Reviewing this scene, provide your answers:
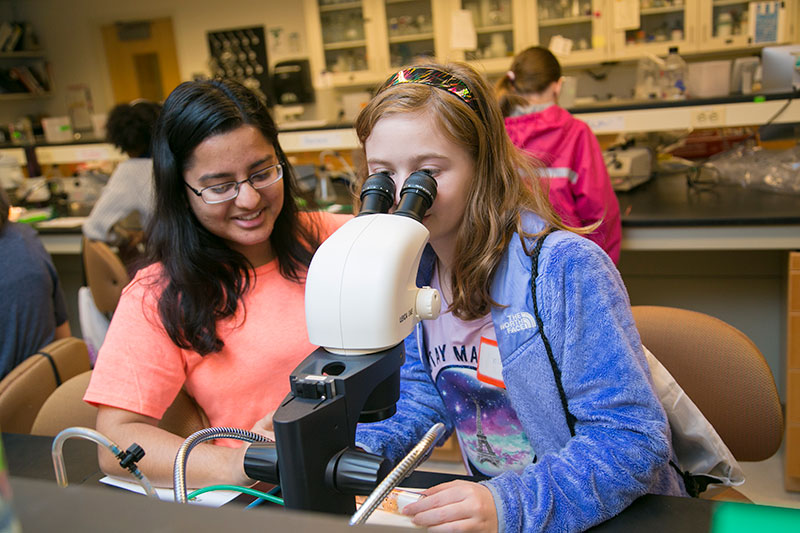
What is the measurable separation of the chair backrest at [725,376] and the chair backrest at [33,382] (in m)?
1.37

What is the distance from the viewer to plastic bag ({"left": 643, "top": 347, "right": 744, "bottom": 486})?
92cm

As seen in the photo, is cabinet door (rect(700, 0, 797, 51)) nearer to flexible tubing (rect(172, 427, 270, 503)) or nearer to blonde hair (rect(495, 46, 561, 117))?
blonde hair (rect(495, 46, 561, 117))

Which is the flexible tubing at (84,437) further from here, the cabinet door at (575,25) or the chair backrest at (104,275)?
the cabinet door at (575,25)

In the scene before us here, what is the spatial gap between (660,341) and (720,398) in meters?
0.14

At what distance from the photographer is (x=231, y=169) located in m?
1.12

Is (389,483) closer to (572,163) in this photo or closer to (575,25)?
(572,163)

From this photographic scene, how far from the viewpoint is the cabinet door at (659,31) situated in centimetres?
450

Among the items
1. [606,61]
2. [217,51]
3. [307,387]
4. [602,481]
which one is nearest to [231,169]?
[307,387]

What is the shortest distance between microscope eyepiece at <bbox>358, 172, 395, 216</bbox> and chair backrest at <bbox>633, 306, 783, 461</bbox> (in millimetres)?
693

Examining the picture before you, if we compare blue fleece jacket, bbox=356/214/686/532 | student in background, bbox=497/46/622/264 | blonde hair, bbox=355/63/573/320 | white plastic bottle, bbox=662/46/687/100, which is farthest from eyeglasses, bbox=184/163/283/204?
white plastic bottle, bbox=662/46/687/100

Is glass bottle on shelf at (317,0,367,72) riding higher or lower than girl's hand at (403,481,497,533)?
higher

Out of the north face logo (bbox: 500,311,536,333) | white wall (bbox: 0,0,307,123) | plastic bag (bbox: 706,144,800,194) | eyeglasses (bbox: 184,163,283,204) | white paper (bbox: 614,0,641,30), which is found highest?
white wall (bbox: 0,0,307,123)

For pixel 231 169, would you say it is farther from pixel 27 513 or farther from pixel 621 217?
pixel 621 217

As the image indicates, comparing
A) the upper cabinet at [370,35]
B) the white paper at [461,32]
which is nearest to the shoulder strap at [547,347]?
the white paper at [461,32]
